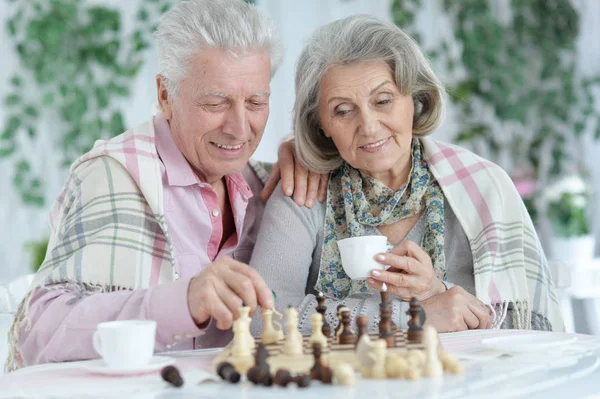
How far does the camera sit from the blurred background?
4.21 metres

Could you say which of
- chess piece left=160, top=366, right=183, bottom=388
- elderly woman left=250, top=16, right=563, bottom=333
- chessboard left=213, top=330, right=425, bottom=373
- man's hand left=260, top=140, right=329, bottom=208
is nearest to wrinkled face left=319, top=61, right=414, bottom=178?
elderly woman left=250, top=16, right=563, bottom=333

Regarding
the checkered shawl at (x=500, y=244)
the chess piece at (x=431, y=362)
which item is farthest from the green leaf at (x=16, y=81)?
the chess piece at (x=431, y=362)

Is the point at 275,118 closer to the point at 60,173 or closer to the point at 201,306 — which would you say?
the point at 60,173

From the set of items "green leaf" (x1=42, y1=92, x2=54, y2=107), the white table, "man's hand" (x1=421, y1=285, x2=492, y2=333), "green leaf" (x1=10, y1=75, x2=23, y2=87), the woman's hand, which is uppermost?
"green leaf" (x1=10, y1=75, x2=23, y2=87)

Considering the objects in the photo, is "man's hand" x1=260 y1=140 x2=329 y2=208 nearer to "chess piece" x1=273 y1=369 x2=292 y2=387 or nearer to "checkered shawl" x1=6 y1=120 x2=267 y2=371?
"checkered shawl" x1=6 y1=120 x2=267 y2=371

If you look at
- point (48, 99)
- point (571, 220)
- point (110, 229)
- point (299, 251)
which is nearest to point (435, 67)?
point (571, 220)

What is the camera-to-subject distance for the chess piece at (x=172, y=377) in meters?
1.13

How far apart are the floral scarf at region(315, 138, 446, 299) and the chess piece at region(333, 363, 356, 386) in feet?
2.85

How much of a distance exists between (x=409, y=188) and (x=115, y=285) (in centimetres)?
82

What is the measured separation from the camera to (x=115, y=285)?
1738 mm

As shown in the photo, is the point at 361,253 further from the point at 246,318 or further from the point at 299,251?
the point at 299,251

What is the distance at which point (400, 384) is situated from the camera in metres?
1.10

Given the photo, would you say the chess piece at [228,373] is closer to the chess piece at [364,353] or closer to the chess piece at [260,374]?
the chess piece at [260,374]

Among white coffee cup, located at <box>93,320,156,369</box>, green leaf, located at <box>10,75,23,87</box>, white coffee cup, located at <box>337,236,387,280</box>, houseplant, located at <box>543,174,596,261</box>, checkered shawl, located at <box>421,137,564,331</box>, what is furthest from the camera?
green leaf, located at <box>10,75,23,87</box>
